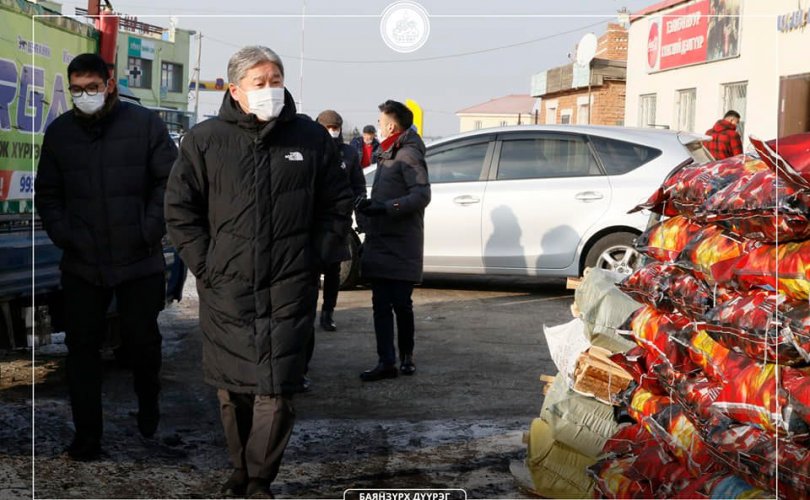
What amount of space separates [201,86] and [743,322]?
2781mm

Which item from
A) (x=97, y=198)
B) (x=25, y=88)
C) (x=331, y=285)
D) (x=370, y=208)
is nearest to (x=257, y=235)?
(x=97, y=198)

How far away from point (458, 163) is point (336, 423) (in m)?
5.08

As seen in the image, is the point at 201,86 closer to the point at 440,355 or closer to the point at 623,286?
the point at 623,286

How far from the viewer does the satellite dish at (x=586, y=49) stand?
5.36 metres

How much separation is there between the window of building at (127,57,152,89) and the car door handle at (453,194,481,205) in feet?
12.7

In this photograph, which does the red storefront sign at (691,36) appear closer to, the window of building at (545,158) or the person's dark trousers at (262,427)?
the person's dark trousers at (262,427)

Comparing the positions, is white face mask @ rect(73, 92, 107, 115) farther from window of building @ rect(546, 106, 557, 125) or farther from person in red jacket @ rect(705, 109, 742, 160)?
window of building @ rect(546, 106, 557, 125)

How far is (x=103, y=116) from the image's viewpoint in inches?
212

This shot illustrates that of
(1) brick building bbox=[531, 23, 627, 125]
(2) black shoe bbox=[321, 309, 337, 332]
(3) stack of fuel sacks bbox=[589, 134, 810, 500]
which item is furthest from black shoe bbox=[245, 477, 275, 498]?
(2) black shoe bbox=[321, 309, 337, 332]

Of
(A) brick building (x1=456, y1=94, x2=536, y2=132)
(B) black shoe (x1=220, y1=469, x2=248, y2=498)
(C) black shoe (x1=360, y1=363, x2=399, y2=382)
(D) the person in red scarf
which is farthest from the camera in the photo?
(D) the person in red scarf

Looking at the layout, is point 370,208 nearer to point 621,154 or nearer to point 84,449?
point 84,449

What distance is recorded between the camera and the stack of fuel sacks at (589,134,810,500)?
3.36 meters

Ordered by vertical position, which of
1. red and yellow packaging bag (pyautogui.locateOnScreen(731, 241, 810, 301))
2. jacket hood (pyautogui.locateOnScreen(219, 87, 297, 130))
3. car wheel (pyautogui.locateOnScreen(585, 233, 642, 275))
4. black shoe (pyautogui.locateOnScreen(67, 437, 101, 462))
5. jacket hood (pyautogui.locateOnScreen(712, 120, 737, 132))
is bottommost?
black shoe (pyautogui.locateOnScreen(67, 437, 101, 462))

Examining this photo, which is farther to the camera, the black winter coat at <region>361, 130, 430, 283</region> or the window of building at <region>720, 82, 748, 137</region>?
the black winter coat at <region>361, 130, 430, 283</region>
